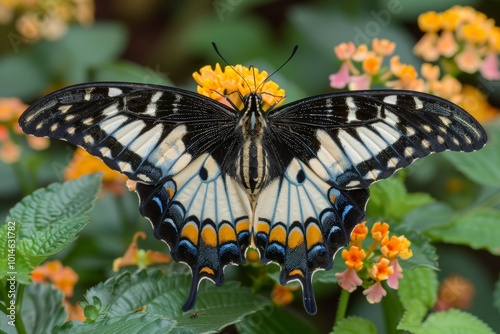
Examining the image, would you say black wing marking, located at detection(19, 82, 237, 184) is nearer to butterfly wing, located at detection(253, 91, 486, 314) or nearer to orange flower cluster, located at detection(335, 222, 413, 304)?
butterfly wing, located at detection(253, 91, 486, 314)

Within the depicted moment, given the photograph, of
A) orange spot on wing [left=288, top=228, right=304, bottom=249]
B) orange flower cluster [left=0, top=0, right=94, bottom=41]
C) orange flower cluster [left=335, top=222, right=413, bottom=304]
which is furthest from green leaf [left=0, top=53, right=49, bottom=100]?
orange flower cluster [left=335, top=222, right=413, bottom=304]

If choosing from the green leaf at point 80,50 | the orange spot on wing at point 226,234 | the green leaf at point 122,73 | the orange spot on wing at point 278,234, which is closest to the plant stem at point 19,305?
the orange spot on wing at point 226,234

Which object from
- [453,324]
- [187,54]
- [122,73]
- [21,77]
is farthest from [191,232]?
[187,54]

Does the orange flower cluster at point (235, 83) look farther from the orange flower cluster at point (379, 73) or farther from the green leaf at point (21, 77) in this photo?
the green leaf at point (21, 77)

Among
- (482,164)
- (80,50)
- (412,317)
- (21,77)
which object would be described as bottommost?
(412,317)

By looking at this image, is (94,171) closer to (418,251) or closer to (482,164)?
(418,251)

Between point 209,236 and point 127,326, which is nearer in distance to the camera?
point 127,326
